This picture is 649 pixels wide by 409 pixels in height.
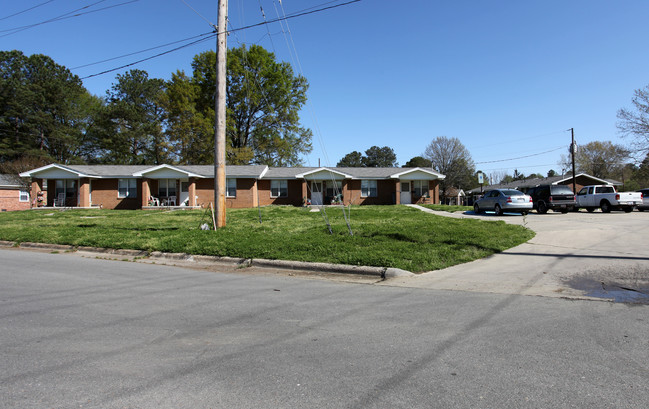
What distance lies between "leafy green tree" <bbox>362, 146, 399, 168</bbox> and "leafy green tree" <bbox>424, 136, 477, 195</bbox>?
33490mm

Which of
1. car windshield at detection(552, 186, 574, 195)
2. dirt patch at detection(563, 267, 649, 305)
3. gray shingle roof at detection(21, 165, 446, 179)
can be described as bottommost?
dirt patch at detection(563, 267, 649, 305)

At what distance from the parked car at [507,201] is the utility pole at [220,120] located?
16.1 m

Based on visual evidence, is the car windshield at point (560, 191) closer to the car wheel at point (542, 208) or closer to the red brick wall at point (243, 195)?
the car wheel at point (542, 208)

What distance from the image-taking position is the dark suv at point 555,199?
21984 millimetres

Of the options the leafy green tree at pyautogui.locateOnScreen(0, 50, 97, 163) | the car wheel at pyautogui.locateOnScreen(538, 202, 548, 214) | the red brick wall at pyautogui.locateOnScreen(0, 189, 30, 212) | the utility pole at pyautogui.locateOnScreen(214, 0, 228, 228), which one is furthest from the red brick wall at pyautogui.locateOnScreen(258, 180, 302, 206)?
the leafy green tree at pyautogui.locateOnScreen(0, 50, 97, 163)

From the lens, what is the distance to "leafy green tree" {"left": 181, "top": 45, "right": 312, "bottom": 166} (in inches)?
1780

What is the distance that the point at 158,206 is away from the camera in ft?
97.8

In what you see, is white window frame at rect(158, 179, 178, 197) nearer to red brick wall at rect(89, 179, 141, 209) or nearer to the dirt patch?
red brick wall at rect(89, 179, 141, 209)

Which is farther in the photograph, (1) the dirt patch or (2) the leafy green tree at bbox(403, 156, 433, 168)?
(2) the leafy green tree at bbox(403, 156, 433, 168)

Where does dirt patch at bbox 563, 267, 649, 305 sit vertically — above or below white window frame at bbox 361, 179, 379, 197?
below

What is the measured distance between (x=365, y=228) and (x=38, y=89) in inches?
2093

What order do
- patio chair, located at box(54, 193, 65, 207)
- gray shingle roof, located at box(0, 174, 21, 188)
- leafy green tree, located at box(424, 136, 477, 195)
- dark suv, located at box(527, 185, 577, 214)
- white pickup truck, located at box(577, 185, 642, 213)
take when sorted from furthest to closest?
leafy green tree, located at box(424, 136, 477, 195)
gray shingle roof, located at box(0, 174, 21, 188)
patio chair, located at box(54, 193, 65, 207)
white pickup truck, located at box(577, 185, 642, 213)
dark suv, located at box(527, 185, 577, 214)

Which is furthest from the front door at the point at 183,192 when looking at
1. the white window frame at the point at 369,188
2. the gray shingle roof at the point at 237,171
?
the white window frame at the point at 369,188

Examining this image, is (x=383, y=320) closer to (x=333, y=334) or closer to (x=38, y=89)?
(x=333, y=334)
